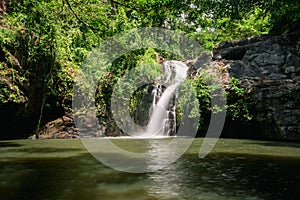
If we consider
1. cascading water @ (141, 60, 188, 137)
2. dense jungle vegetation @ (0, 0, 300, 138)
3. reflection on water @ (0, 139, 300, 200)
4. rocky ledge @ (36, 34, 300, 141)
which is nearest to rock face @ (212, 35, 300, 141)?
rocky ledge @ (36, 34, 300, 141)

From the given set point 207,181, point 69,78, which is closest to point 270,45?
point 69,78

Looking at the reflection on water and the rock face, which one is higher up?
the rock face

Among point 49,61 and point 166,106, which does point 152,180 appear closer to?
point 49,61

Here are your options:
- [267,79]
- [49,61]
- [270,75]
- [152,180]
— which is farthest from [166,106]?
[152,180]

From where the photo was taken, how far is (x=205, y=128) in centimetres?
1136

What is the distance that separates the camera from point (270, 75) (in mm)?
11484

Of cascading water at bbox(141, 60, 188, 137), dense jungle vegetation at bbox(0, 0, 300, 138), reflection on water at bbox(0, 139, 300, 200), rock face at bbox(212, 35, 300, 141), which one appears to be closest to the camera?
reflection on water at bbox(0, 139, 300, 200)

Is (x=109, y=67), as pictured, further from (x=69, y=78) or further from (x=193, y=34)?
(x=193, y=34)

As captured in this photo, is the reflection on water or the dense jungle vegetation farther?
the dense jungle vegetation

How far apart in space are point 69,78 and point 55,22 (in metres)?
3.26

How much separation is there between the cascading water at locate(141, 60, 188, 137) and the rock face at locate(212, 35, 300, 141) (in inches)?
72.9

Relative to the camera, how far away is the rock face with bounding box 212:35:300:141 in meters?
9.28

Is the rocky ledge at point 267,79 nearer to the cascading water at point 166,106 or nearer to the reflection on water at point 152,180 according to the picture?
the cascading water at point 166,106

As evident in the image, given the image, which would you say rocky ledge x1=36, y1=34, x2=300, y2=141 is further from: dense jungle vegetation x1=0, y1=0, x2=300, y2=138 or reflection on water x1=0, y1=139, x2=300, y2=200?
reflection on water x1=0, y1=139, x2=300, y2=200
